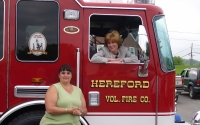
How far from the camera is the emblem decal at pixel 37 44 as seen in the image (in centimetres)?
456

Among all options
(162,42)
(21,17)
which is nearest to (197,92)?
(162,42)

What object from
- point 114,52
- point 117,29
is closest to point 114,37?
point 114,52

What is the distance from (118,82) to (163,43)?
3.14 ft

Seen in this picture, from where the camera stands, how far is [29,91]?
4500 millimetres

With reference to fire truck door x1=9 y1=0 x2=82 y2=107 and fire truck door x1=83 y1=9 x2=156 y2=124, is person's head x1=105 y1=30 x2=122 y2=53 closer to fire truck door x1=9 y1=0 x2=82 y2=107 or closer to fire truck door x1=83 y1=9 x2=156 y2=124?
fire truck door x1=83 y1=9 x2=156 y2=124

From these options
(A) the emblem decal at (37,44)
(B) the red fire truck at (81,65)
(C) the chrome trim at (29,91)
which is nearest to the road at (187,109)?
(B) the red fire truck at (81,65)

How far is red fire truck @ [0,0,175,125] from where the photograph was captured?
450 centimetres

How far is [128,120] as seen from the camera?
4.67 m

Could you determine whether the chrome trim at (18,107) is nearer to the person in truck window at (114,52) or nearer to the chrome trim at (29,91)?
the chrome trim at (29,91)

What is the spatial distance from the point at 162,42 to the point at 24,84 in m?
2.21

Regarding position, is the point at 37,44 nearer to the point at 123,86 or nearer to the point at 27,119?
the point at 27,119

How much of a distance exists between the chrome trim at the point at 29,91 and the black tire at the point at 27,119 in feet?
0.91

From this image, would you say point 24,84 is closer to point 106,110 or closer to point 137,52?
point 106,110

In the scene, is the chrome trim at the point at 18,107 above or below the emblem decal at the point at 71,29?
below
